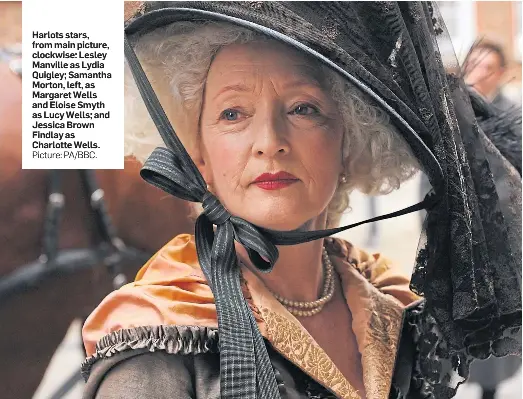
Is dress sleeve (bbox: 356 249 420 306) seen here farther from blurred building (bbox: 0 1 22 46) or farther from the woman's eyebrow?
blurred building (bbox: 0 1 22 46)

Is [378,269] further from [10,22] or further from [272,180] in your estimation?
[10,22]

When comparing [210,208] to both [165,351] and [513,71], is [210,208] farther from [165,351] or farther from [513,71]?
[513,71]

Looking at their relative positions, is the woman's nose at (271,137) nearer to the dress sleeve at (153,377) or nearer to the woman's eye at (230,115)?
the woman's eye at (230,115)

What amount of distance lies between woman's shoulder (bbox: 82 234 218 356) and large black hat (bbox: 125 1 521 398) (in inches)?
0.7

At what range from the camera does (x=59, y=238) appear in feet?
2.74

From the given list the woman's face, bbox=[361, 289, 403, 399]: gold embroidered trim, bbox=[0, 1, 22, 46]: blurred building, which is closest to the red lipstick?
the woman's face

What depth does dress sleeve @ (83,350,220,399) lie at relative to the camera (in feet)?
2.22

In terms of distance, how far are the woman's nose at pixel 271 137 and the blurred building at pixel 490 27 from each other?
0.94 ft

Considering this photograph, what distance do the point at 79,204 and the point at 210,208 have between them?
186 millimetres

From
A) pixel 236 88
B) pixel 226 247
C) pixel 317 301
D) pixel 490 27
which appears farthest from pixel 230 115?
pixel 490 27

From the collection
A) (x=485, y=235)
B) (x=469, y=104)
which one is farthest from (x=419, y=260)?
(x=469, y=104)

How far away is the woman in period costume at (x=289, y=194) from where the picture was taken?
70 cm

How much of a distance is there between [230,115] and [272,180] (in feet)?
0.29

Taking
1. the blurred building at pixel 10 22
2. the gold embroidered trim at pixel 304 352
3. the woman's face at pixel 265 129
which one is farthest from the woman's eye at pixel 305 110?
the blurred building at pixel 10 22
